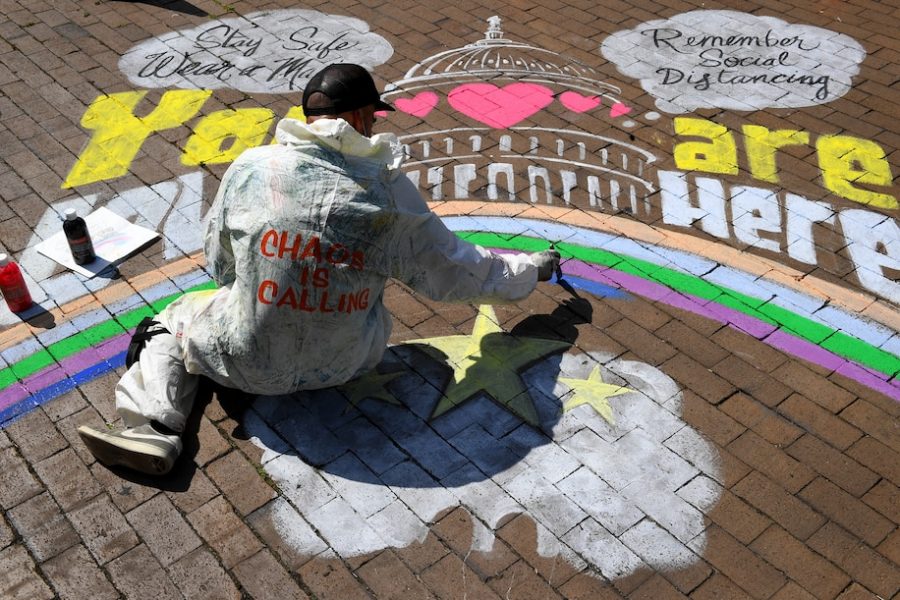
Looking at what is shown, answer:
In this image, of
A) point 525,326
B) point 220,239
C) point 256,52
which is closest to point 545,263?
point 525,326

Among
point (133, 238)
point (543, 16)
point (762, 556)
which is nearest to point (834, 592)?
point (762, 556)

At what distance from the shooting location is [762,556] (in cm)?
389

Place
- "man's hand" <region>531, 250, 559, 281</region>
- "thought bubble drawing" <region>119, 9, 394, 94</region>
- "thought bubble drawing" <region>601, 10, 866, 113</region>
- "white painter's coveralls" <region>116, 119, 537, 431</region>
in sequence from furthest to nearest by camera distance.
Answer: "thought bubble drawing" <region>119, 9, 394, 94</region>, "thought bubble drawing" <region>601, 10, 866, 113</region>, "man's hand" <region>531, 250, 559, 281</region>, "white painter's coveralls" <region>116, 119, 537, 431</region>

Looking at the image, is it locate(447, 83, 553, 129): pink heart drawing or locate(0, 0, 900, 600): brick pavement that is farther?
locate(447, 83, 553, 129): pink heart drawing

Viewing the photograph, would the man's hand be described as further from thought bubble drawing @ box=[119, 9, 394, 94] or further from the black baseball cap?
thought bubble drawing @ box=[119, 9, 394, 94]

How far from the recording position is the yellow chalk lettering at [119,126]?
6.22 meters

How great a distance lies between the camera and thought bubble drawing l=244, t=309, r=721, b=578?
3.97 m

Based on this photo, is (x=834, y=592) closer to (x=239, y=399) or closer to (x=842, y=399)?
(x=842, y=399)

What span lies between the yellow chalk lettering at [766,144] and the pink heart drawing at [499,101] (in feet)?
4.69

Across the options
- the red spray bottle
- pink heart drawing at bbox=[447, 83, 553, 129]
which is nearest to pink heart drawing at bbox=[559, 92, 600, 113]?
pink heart drawing at bbox=[447, 83, 553, 129]

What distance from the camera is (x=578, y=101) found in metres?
6.91

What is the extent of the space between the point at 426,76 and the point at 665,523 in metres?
4.24

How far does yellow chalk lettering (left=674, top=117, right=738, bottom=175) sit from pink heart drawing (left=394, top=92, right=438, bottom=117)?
5.66ft

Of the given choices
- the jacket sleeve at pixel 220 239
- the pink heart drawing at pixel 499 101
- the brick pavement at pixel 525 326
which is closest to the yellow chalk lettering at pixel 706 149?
the brick pavement at pixel 525 326
